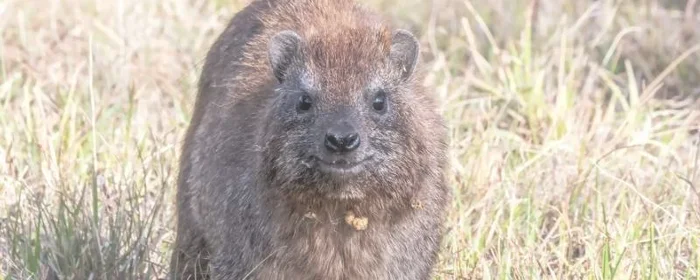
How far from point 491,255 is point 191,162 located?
1497 mm

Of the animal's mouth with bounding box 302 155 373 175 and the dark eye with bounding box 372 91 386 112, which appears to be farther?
the dark eye with bounding box 372 91 386 112

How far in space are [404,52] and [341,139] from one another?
0.79m

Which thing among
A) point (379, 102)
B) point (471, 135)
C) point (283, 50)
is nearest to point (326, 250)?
point (379, 102)

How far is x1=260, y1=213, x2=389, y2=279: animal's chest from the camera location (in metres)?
5.82

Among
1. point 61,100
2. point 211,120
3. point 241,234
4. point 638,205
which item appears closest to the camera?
point 241,234

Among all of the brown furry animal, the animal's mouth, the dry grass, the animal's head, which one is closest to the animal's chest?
the brown furry animal

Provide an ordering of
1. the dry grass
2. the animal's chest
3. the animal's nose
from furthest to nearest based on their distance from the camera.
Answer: the dry grass
the animal's chest
the animal's nose

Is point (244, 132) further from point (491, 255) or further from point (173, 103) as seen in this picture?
point (173, 103)

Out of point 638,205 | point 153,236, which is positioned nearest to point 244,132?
point 153,236

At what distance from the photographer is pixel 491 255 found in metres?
6.80

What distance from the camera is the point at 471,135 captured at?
26.8 feet

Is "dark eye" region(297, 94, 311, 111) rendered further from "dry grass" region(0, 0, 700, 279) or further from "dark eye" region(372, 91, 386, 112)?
"dry grass" region(0, 0, 700, 279)

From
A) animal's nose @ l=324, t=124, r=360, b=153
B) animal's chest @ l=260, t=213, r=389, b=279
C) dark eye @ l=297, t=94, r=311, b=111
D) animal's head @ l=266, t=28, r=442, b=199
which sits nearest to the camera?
animal's nose @ l=324, t=124, r=360, b=153

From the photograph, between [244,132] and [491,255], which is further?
[491,255]
